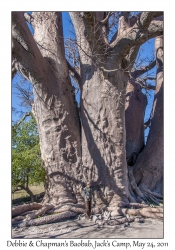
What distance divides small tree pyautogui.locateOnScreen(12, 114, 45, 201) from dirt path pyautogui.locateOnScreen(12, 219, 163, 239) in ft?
4.72

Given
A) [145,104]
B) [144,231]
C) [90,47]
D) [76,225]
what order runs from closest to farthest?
[144,231] < [76,225] < [90,47] < [145,104]

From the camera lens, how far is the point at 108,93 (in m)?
5.55

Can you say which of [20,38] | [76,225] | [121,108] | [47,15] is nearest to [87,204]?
[76,225]

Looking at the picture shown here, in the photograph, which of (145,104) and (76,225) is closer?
(76,225)

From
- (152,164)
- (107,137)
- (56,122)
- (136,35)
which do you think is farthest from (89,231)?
(136,35)

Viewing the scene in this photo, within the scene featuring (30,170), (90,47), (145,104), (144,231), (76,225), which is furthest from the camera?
(145,104)

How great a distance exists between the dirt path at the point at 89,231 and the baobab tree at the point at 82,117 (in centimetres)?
51

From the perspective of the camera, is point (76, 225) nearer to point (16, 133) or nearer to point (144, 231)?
point (144, 231)

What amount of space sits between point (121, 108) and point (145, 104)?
2948 mm

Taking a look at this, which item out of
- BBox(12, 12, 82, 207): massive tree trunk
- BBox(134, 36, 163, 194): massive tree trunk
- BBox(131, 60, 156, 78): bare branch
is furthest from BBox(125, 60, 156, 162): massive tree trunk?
BBox(12, 12, 82, 207): massive tree trunk

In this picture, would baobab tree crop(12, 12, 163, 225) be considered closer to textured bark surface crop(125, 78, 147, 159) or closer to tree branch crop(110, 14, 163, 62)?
tree branch crop(110, 14, 163, 62)

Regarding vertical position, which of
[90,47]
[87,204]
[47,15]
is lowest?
[87,204]

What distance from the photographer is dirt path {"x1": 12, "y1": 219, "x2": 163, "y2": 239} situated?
13.8 feet

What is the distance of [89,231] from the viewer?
14.7 feet
